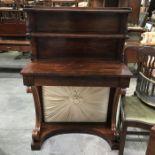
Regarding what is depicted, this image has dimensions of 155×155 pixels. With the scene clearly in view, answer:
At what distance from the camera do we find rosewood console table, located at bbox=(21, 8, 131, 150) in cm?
177

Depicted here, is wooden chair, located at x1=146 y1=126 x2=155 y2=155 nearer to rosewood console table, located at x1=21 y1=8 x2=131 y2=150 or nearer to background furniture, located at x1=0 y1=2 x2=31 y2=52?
rosewood console table, located at x1=21 y1=8 x2=131 y2=150

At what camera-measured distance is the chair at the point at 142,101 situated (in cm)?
177

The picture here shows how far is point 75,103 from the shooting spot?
89.7 inches

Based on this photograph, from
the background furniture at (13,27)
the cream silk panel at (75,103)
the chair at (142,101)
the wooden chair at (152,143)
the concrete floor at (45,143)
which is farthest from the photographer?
the background furniture at (13,27)

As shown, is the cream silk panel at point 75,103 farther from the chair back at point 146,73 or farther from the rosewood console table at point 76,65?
the chair back at point 146,73

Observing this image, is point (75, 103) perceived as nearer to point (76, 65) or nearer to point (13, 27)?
point (76, 65)

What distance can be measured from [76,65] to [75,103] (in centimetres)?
54

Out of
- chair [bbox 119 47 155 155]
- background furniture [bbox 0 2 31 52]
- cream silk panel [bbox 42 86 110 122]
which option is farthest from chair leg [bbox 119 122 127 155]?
background furniture [bbox 0 2 31 52]

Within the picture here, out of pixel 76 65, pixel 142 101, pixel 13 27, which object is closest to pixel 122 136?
pixel 142 101

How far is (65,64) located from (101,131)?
2.81 feet

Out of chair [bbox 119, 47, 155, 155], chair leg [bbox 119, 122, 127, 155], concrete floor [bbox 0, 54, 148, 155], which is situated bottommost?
concrete floor [bbox 0, 54, 148, 155]

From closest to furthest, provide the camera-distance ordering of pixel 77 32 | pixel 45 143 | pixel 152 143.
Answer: pixel 152 143 → pixel 77 32 → pixel 45 143

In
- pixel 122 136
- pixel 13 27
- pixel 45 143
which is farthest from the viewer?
pixel 13 27

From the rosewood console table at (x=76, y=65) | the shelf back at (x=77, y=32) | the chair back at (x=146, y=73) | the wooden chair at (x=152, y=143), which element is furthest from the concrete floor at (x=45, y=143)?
the wooden chair at (x=152, y=143)
